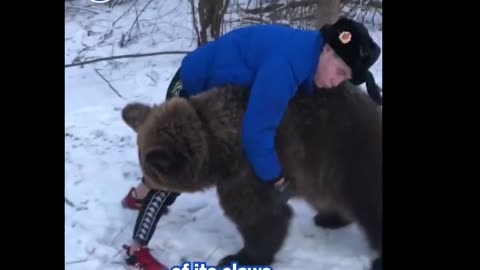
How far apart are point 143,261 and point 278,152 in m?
0.98

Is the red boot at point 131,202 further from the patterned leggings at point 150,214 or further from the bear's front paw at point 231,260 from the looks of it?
the bear's front paw at point 231,260

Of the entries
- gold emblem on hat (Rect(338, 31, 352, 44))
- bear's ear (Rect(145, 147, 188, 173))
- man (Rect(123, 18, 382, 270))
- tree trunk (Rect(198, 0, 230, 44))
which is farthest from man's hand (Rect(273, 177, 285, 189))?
tree trunk (Rect(198, 0, 230, 44))

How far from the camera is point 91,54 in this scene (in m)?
6.92

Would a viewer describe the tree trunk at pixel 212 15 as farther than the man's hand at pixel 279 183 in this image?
Yes

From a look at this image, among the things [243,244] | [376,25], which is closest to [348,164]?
[243,244]

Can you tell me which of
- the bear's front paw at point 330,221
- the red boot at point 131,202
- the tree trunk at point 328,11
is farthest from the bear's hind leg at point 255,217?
the tree trunk at point 328,11

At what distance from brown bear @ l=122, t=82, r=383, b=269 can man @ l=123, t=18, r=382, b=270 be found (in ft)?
0.31

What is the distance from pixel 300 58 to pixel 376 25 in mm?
2760

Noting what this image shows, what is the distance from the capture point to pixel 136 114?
3896mm

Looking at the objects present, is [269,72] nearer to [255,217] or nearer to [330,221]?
[255,217]

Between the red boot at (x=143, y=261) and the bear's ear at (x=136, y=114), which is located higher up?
the bear's ear at (x=136, y=114)

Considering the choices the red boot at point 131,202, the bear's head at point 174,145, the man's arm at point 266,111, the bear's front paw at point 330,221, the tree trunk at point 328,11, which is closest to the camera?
the man's arm at point 266,111

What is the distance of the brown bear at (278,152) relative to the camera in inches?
142

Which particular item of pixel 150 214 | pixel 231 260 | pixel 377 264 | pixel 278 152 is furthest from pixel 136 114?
pixel 377 264
